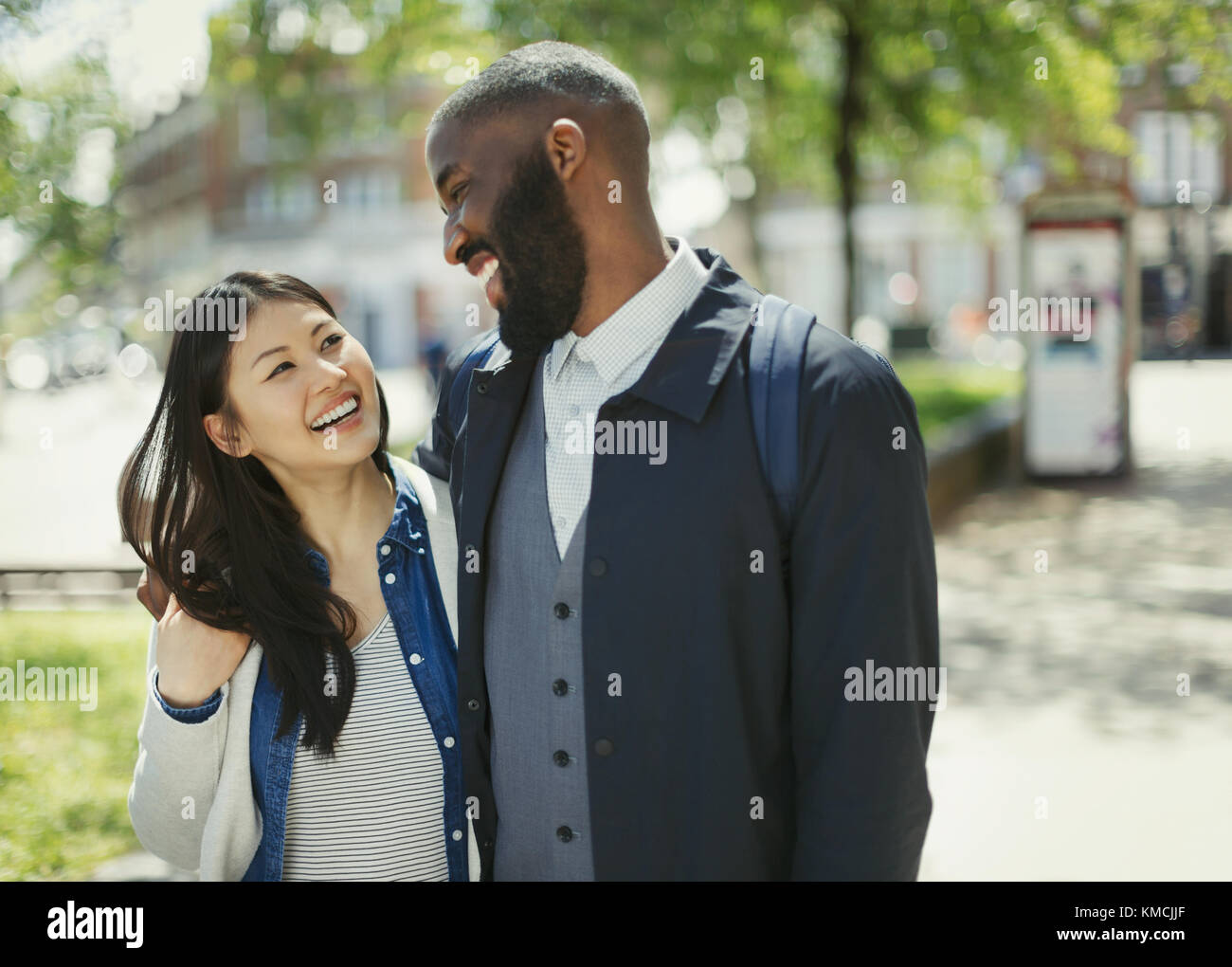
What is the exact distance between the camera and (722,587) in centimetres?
184

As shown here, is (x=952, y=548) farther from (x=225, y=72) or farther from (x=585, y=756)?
(x=225, y=72)

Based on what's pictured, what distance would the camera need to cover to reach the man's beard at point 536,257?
1994 mm

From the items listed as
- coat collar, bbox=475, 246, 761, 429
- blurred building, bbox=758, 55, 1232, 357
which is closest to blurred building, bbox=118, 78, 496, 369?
blurred building, bbox=758, 55, 1232, 357

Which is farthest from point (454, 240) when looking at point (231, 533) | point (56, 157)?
point (56, 157)

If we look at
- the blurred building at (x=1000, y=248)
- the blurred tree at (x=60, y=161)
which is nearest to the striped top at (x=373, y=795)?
the blurred tree at (x=60, y=161)

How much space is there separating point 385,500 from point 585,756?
0.81 m

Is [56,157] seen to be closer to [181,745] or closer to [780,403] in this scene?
[181,745]

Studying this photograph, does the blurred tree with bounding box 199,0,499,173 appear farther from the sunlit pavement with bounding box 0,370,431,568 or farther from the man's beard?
the man's beard

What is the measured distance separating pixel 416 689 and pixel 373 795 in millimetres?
216

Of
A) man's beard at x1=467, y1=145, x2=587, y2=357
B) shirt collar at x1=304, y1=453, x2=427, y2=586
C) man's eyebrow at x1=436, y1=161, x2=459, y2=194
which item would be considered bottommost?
shirt collar at x1=304, y1=453, x2=427, y2=586

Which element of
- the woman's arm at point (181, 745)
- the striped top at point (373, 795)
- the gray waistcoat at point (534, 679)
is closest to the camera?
the gray waistcoat at point (534, 679)

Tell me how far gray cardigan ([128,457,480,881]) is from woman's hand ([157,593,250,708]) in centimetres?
3

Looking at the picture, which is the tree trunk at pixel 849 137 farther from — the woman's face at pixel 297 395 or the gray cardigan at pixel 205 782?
the gray cardigan at pixel 205 782

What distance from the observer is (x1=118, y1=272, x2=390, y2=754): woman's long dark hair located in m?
2.19
